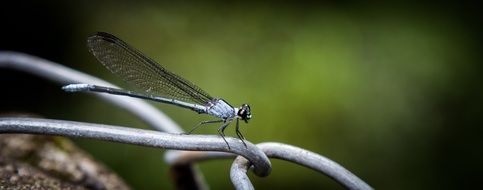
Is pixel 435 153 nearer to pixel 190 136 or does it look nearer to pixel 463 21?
pixel 463 21

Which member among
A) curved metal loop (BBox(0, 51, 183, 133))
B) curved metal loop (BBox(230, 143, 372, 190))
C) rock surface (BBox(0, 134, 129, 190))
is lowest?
rock surface (BBox(0, 134, 129, 190))

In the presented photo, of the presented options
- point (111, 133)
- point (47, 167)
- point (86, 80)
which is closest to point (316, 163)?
point (111, 133)

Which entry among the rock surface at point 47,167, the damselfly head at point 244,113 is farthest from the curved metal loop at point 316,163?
the damselfly head at point 244,113

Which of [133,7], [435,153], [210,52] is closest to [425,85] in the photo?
[435,153]

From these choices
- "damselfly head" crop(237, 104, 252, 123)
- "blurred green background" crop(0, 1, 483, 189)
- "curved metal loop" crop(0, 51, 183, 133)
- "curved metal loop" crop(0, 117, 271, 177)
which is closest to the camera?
"curved metal loop" crop(0, 117, 271, 177)

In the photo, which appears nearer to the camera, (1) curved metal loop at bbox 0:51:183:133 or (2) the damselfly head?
(1) curved metal loop at bbox 0:51:183:133

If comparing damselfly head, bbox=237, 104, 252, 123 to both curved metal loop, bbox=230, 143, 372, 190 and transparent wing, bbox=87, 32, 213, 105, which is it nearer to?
transparent wing, bbox=87, 32, 213, 105

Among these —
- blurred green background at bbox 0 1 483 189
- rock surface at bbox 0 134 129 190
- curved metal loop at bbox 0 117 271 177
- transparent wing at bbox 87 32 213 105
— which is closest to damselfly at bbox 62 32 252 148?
transparent wing at bbox 87 32 213 105
